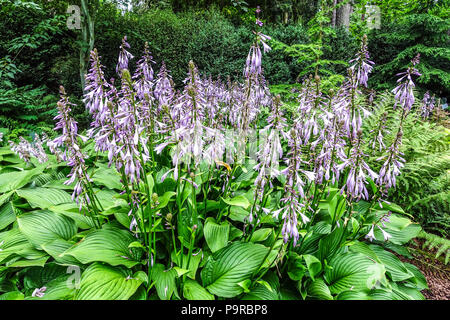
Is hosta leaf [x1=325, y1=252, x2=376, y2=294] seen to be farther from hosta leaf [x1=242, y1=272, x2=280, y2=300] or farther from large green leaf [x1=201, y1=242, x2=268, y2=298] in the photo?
large green leaf [x1=201, y1=242, x2=268, y2=298]

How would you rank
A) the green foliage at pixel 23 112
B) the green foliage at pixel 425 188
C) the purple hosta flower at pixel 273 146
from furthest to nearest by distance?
the green foliage at pixel 23 112
the green foliage at pixel 425 188
the purple hosta flower at pixel 273 146

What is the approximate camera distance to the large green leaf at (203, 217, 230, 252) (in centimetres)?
234

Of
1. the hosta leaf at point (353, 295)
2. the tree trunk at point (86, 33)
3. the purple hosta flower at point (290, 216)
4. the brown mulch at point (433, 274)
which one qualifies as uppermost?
the tree trunk at point (86, 33)

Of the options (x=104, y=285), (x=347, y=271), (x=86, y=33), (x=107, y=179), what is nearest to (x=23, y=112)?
(x=86, y=33)

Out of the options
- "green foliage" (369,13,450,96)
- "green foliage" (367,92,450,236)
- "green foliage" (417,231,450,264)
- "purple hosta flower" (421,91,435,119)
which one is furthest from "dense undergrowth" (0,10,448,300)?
"green foliage" (369,13,450,96)

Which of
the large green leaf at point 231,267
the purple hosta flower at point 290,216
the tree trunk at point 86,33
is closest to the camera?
the purple hosta flower at point 290,216

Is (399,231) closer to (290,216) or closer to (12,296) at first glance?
(290,216)

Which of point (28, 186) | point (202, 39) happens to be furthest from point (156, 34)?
point (28, 186)

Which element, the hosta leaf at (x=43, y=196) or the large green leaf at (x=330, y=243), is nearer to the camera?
the large green leaf at (x=330, y=243)

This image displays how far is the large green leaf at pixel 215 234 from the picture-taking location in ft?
7.68

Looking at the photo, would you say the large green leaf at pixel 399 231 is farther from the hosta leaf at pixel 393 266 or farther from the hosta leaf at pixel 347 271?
the hosta leaf at pixel 347 271

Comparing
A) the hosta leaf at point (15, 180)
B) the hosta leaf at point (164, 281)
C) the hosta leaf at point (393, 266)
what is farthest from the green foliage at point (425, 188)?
the hosta leaf at point (15, 180)

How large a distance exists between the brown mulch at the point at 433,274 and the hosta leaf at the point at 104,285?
3.01 m

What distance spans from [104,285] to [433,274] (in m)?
3.54
